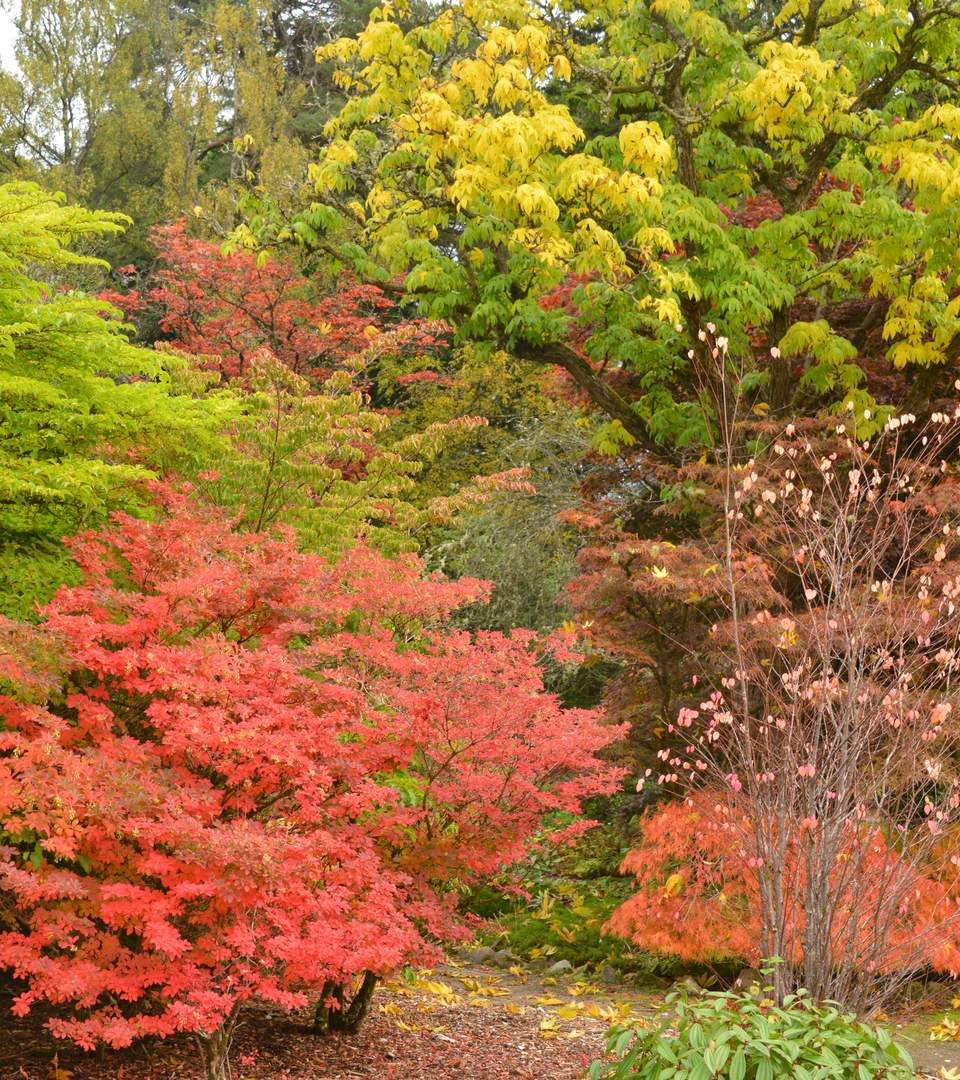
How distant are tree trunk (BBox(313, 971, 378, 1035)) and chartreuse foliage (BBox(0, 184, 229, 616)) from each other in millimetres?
2429

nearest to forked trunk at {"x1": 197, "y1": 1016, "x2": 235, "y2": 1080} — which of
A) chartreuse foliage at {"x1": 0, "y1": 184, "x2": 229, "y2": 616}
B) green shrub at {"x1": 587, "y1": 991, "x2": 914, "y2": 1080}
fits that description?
green shrub at {"x1": 587, "y1": 991, "x2": 914, "y2": 1080}

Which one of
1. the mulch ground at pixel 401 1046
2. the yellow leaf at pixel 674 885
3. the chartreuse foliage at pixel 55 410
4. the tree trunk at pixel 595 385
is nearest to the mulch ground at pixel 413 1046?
the mulch ground at pixel 401 1046

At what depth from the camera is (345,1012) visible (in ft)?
19.7

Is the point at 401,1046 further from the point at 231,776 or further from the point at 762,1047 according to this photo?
the point at 762,1047

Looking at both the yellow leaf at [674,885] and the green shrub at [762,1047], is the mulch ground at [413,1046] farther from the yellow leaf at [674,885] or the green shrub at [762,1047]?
the green shrub at [762,1047]

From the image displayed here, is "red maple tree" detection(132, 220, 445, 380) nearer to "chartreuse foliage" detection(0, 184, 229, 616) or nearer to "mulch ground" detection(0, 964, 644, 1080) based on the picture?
"chartreuse foliage" detection(0, 184, 229, 616)

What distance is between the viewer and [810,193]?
35.0 feet

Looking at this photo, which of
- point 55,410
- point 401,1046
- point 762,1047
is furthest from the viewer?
point 401,1046

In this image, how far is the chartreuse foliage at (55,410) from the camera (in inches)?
206

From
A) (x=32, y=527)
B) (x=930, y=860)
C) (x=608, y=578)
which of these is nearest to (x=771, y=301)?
(x=608, y=578)

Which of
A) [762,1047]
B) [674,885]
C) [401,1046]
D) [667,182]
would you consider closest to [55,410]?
[401,1046]

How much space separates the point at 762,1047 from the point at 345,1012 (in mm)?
2819

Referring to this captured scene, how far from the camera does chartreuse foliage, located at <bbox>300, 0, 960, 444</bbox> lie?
27.3ft

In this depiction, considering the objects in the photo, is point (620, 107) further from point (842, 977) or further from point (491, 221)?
point (842, 977)
